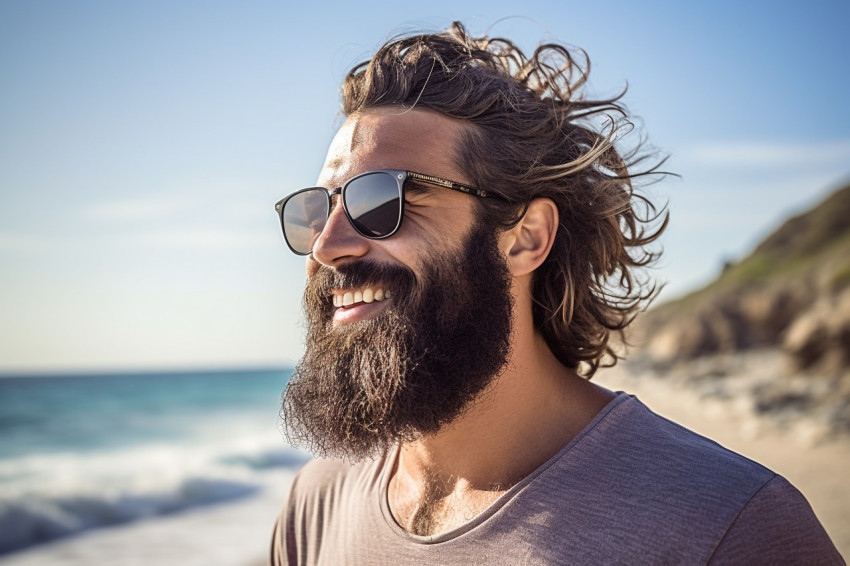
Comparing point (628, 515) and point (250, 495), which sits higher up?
point (628, 515)

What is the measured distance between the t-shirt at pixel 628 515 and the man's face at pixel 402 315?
1.15ft

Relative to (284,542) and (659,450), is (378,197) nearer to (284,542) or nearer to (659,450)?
(659,450)

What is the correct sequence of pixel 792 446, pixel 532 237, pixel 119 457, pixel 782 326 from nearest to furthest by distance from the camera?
1. pixel 532 237
2. pixel 792 446
3. pixel 119 457
4. pixel 782 326

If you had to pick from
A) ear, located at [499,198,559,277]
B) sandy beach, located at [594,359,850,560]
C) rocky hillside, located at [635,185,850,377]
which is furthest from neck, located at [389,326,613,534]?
sandy beach, located at [594,359,850,560]

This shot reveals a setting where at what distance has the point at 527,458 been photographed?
6.95 feet

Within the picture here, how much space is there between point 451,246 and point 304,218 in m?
0.70

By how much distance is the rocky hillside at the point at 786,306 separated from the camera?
52.5 feet

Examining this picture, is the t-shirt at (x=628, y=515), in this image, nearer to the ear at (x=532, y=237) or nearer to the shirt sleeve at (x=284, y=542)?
the shirt sleeve at (x=284, y=542)

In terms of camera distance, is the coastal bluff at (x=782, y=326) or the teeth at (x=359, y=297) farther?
the coastal bluff at (x=782, y=326)

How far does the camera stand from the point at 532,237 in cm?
257

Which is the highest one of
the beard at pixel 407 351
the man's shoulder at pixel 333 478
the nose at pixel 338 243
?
the nose at pixel 338 243

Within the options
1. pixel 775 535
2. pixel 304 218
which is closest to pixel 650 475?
pixel 775 535

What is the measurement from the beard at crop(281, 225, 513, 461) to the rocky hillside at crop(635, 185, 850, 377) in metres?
1.67

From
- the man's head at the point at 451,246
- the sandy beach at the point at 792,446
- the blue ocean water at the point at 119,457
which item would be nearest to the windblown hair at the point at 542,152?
the man's head at the point at 451,246
